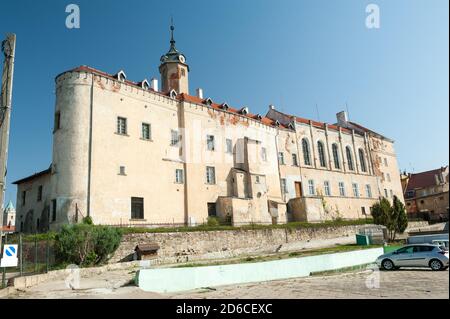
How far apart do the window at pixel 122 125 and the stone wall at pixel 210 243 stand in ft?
33.7

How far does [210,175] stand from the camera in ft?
116

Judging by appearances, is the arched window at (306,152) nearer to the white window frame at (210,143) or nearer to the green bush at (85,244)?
the white window frame at (210,143)

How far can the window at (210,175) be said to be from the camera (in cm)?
3491

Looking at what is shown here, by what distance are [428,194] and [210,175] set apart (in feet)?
159

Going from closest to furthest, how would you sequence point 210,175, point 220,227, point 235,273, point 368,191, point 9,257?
point 9,257
point 235,273
point 220,227
point 210,175
point 368,191

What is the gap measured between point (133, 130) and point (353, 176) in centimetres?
3427

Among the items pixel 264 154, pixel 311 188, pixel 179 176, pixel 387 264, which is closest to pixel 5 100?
pixel 387 264

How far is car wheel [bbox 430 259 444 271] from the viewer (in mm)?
16938

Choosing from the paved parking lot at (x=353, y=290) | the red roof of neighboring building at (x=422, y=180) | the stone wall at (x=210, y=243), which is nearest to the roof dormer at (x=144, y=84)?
the stone wall at (x=210, y=243)

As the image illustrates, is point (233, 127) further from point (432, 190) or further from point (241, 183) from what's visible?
point (432, 190)

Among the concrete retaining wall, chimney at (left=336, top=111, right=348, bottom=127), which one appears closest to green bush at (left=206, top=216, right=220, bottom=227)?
the concrete retaining wall

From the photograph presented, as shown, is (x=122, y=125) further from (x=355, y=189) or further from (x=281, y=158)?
(x=355, y=189)

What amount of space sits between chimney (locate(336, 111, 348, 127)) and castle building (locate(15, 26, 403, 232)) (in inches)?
435
